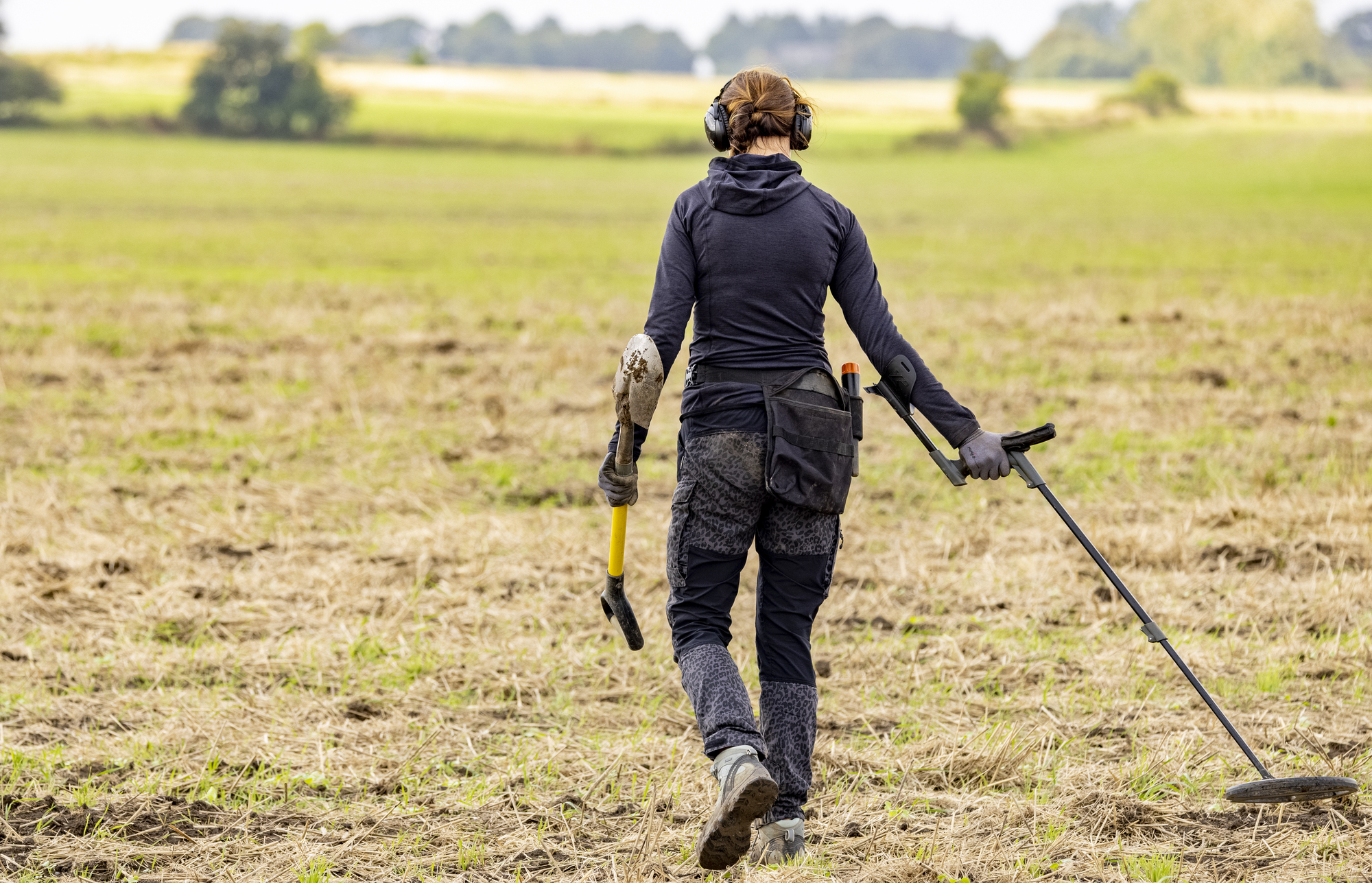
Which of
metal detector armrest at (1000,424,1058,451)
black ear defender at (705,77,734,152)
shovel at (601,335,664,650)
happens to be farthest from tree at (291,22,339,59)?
metal detector armrest at (1000,424,1058,451)

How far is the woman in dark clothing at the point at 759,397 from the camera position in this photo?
13.4 ft

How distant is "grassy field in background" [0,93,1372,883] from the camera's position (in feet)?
14.8

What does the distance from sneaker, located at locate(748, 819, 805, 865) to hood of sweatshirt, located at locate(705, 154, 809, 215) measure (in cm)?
198

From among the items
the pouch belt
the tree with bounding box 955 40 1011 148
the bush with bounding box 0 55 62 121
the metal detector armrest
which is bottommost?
the metal detector armrest

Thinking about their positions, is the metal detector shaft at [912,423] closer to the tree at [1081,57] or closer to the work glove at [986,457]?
the work glove at [986,457]

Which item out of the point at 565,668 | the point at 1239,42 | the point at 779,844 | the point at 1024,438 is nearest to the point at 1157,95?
the point at 1239,42

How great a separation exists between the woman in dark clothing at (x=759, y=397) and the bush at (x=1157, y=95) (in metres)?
93.7

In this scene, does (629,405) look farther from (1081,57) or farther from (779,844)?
(1081,57)

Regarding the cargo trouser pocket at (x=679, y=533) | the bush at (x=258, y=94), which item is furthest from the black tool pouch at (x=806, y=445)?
the bush at (x=258, y=94)

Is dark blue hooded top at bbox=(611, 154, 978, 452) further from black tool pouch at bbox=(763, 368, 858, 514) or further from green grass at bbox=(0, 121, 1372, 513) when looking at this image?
green grass at bbox=(0, 121, 1372, 513)

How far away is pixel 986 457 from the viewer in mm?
4168

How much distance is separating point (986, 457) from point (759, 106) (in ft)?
4.34

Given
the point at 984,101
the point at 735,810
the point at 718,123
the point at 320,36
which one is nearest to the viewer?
the point at 735,810

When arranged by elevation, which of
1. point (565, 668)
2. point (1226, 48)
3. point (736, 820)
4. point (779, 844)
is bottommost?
point (565, 668)
